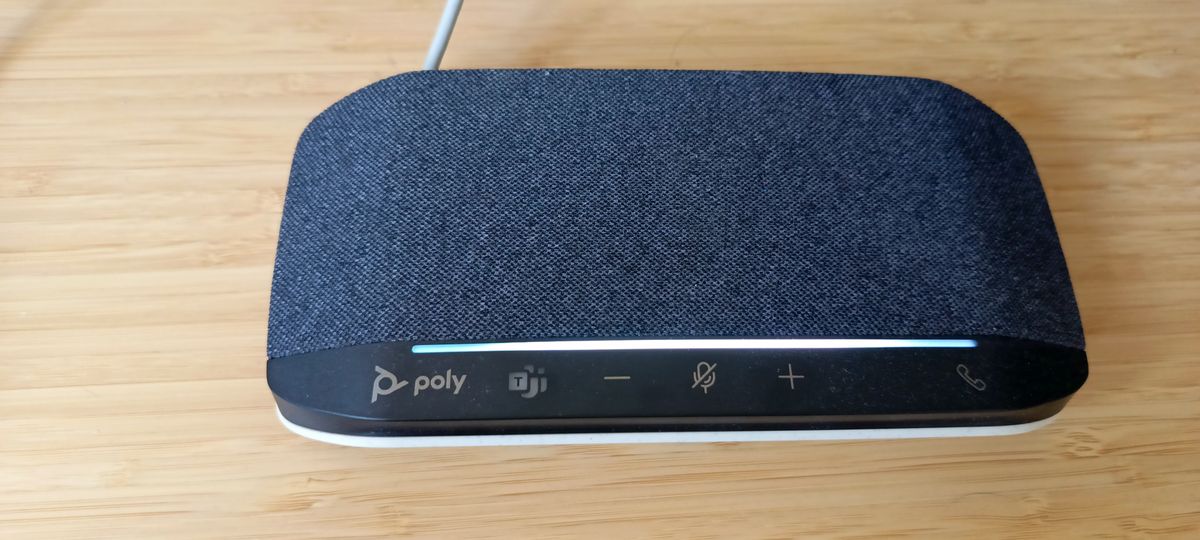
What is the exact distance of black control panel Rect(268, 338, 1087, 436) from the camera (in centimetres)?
40

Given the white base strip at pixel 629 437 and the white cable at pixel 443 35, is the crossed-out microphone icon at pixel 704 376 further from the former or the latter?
the white cable at pixel 443 35

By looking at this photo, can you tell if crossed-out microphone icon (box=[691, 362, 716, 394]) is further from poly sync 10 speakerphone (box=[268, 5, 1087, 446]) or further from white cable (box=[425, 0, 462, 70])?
white cable (box=[425, 0, 462, 70])

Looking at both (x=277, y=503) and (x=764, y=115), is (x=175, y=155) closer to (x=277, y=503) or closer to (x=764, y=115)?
(x=277, y=503)

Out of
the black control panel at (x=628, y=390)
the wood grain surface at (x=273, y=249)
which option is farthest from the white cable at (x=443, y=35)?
the black control panel at (x=628, y=390)

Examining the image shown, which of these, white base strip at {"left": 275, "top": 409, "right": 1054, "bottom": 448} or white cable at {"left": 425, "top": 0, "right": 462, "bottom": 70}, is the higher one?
white cable at {"left": 425, "top": 0, "right": 462, "bottom": 70}

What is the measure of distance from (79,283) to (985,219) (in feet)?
1.57

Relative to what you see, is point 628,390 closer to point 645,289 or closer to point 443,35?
point 645,289

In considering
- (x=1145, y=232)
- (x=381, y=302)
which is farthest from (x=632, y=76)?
(x=1145, y=232)

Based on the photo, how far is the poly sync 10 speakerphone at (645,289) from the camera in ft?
1.30

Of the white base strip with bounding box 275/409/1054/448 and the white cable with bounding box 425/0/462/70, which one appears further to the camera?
the white cable with bounding box 425/0/462/70

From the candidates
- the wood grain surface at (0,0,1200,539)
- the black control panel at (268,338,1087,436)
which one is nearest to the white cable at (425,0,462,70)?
the wood grain surface at (0,0,1200,539)

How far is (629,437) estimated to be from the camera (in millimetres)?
408

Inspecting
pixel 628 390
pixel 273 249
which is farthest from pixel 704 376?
pixel 273 249

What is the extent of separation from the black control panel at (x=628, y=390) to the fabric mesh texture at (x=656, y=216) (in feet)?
0.05
